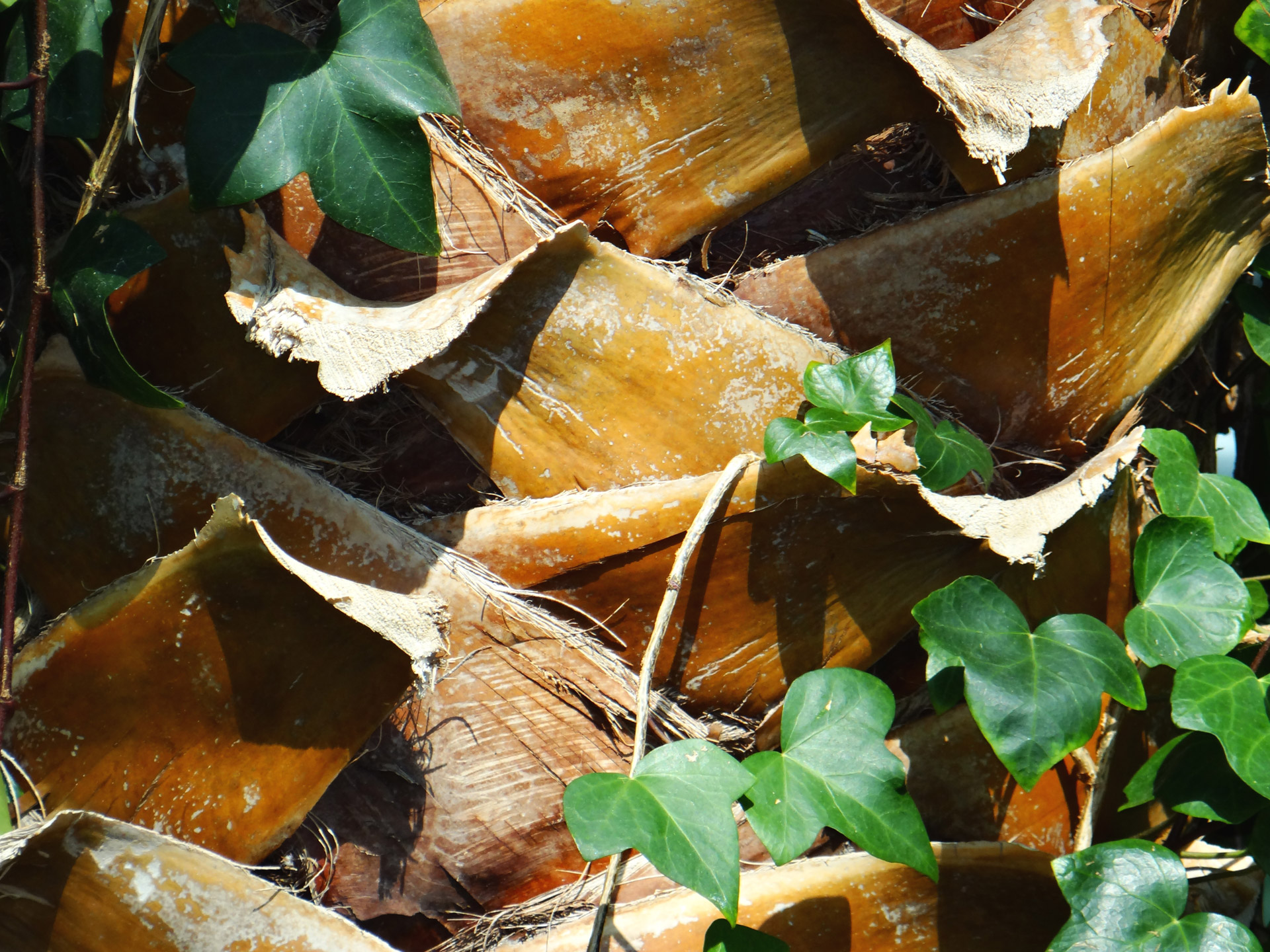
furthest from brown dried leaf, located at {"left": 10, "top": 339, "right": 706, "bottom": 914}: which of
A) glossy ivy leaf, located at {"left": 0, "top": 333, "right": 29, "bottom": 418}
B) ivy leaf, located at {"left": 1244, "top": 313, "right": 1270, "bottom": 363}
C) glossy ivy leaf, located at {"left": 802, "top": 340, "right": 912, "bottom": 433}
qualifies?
ivy leaf, located at {"left": 1244, "top": 313, "right": 1270, "bottom": 363}

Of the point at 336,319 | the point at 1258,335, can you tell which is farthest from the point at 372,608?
the point at 1258,335

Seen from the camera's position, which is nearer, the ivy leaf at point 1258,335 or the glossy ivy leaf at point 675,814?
the glossy ivy leaf at point 675,814

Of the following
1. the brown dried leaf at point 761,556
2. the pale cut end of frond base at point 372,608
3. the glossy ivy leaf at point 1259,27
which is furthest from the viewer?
the glossy ivy leaf at point 1259,27

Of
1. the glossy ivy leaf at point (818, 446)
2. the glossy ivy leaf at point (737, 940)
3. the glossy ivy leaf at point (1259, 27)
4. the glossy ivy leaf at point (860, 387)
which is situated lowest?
the glossy ivy leaf at point (737, 940)

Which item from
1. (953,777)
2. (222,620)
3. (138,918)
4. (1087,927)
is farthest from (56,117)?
(1087,927)

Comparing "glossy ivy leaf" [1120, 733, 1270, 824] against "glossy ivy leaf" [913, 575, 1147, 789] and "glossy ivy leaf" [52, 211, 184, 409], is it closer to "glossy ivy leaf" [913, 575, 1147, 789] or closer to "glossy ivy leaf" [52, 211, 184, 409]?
"glossy ivy leaf" [913, 575, 1147, 789]

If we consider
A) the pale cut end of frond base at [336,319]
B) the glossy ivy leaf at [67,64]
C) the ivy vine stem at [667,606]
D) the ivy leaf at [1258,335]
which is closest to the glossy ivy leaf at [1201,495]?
the ivy leaf at [1258,335]

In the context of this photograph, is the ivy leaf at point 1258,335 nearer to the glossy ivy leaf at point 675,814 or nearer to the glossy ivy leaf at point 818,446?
the glossy ivy leaf at point 818,446

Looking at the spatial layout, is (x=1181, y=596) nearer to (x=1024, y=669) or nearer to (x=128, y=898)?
(x=1024, y=669)

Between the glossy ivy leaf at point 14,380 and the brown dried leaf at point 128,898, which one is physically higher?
the glossy ivy leaf at point 14,380

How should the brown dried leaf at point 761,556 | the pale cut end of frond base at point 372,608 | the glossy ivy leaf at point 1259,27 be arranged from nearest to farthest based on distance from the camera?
the pale cut end of frond base at point 372,608 → the brown dried leaf at point 761,556 → the glossy ivy leaf at point 1259,27
